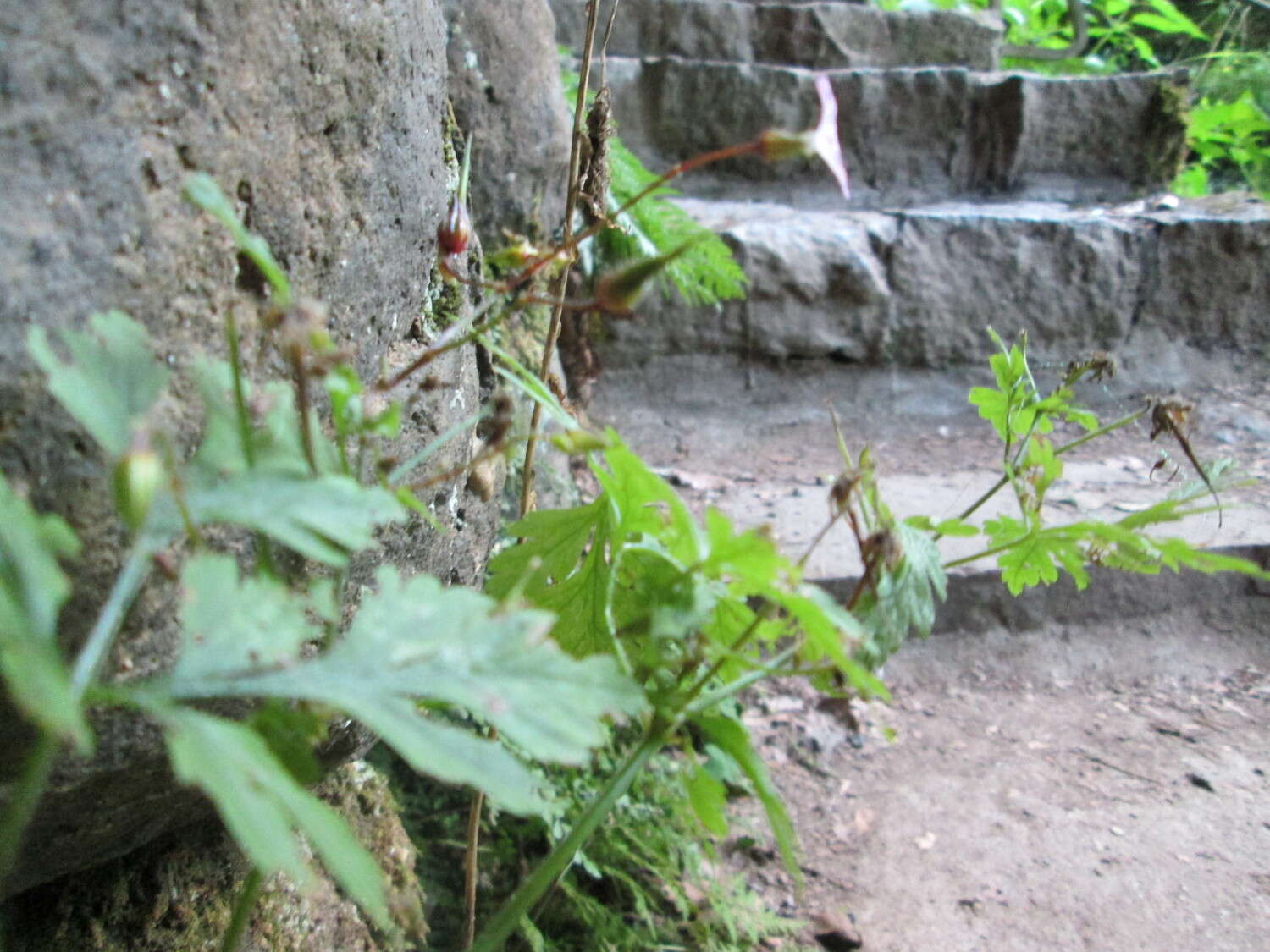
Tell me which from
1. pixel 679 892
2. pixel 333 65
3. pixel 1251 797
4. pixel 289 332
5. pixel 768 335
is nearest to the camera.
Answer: pixel 289 332

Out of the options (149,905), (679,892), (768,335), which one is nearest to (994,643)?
(679,892)

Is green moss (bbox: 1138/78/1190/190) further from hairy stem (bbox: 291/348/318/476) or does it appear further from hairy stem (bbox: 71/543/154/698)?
hairy stem (bbox: 71/543/154/698)

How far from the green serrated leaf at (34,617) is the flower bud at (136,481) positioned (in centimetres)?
4

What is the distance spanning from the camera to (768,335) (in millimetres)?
3314

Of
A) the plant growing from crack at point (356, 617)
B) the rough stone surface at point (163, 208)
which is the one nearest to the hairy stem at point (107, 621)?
the plant growing from crack at point (356, 617)

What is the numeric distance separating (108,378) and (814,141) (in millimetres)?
383

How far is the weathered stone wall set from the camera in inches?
22.1

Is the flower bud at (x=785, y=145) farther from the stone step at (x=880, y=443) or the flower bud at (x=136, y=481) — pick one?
the stone step at (x=880, y=443)

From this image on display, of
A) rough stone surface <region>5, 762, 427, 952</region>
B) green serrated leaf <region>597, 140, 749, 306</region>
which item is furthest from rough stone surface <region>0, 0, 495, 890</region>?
green serrated leaf <region>597, 140, 749, 306</region>

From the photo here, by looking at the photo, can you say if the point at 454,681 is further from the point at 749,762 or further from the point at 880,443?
the point at 880,443

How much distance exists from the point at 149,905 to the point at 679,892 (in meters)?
0.80

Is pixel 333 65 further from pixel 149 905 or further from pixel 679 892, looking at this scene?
pixel 679 892

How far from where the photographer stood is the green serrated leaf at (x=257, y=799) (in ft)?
1.13

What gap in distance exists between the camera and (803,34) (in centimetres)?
434
